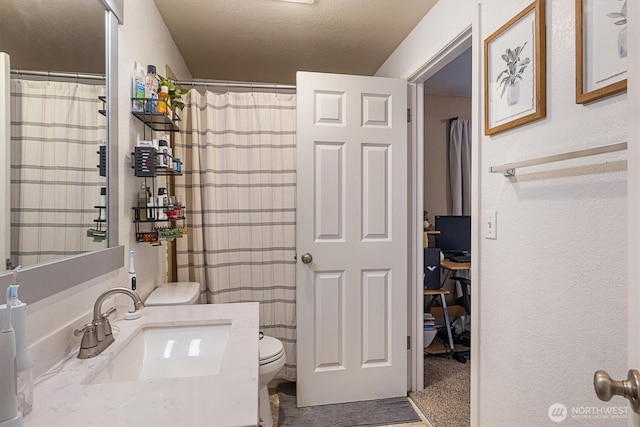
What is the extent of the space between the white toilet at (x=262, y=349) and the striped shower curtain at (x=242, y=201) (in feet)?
1.04

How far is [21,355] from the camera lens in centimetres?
59

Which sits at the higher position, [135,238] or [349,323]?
[135,238]

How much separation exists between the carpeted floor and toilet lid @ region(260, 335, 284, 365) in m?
0.97

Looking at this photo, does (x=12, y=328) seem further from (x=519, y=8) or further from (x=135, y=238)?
(x=519, y=8)

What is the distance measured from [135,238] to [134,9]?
105 centimetres

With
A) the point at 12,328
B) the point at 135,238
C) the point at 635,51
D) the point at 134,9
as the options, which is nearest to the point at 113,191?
the point at 135,238

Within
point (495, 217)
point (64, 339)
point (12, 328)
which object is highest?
point (495, 217)

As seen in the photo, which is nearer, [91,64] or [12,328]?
[12,328]

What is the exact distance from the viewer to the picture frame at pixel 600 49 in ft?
2.72

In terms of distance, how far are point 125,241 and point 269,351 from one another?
92 centimetres

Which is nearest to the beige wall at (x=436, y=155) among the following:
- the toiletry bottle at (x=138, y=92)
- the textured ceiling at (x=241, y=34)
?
the textured ceiling at (x=241, y=34)

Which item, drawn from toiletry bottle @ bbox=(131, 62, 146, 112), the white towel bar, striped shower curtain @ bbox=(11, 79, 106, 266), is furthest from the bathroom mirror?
the white towel bar

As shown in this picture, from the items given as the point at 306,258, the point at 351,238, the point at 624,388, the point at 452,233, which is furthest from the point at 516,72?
the point at 452,233

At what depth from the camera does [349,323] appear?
210 centimetres
